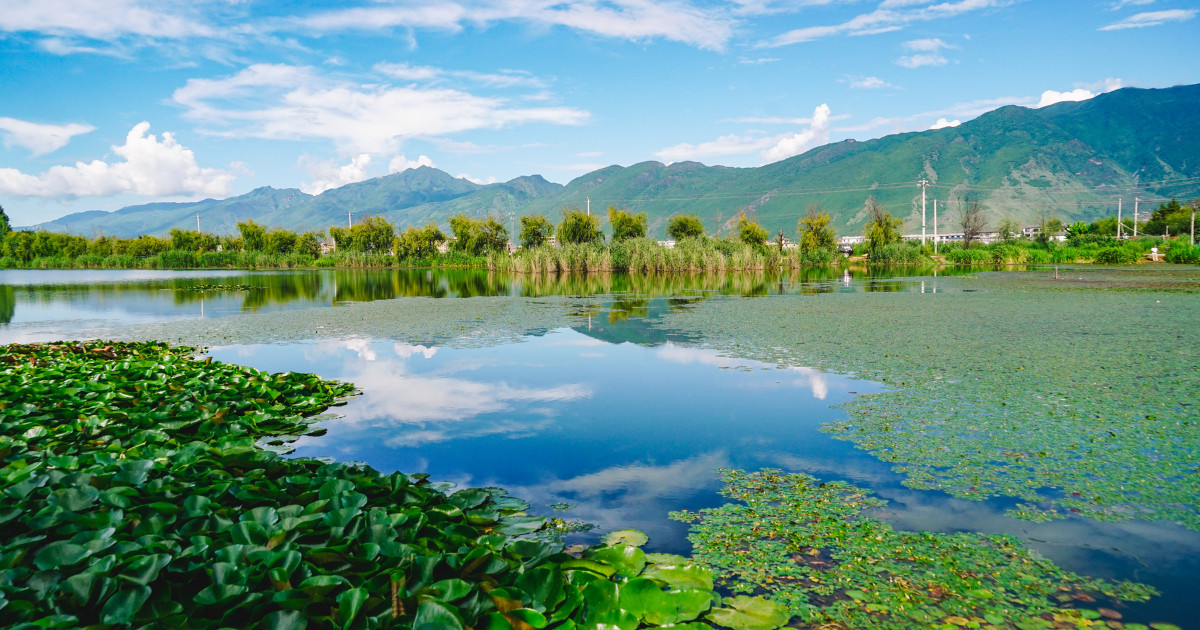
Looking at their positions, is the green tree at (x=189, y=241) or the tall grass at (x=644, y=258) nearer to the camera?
the tall grass at (x=644, y=258)

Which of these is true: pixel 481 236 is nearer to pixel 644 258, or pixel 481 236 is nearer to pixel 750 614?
pixel 644 258

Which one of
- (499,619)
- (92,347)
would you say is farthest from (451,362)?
(499,619)

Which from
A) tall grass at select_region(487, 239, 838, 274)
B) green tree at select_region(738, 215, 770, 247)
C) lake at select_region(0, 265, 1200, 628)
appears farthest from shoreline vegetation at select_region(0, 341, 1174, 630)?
green tree at select_region(738, 215, 770, 247)

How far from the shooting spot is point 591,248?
123 feet

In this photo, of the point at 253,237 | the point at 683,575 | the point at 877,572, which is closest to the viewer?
the point at 683,575

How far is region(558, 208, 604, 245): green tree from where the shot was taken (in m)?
47.2

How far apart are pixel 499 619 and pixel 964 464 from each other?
3582mm

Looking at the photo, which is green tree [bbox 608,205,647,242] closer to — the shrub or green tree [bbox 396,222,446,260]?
green tree [bbox 396,222,446,260]

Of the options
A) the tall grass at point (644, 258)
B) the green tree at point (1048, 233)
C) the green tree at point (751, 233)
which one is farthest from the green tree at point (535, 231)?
the green tree at point (1048, 233)

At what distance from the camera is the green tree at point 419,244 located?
62.4 meters

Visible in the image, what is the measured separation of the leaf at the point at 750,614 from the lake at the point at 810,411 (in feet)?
2.29

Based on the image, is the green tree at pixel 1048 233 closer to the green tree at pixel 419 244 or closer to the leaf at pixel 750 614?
the green tree at pixel 419 244

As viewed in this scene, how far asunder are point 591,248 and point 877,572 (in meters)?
34.8

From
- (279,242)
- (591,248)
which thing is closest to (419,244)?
(279,242)
